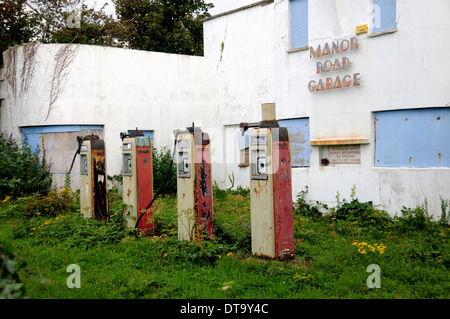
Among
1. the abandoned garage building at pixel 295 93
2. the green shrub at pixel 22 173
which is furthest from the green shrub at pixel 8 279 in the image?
the green shrub at pixel 22 173

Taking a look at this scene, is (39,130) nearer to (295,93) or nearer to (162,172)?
(162,172)

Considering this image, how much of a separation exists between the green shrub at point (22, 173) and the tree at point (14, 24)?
5774mm

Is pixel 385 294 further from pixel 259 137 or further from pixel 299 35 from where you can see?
pixel 299 35

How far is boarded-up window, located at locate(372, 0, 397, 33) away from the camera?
8484mm

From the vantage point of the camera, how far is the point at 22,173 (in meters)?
11.3

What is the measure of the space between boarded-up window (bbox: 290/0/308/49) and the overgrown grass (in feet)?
14.3

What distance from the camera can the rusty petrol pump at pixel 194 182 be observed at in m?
6.52

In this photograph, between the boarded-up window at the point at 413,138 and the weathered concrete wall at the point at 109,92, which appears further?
the weathered concrete wall at the point at 109,92

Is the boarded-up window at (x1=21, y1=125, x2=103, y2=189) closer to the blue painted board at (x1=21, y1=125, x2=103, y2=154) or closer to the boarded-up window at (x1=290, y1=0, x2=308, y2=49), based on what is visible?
the blue painted board at (x1=21, y1=125, x2=103, y2=154)

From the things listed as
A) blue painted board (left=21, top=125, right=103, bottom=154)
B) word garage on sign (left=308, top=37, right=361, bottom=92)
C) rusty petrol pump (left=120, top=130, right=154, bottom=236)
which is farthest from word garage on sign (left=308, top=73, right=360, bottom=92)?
blue painted board (left=21, top=125, right=103, bottom=154)

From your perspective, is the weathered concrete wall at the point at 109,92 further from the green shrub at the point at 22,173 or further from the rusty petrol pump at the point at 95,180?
the rusty petrol pump at the point at 95,180

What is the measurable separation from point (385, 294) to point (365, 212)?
4.10 meters

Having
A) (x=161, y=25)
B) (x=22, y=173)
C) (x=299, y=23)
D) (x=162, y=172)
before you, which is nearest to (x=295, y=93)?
(x=299, y=23)
